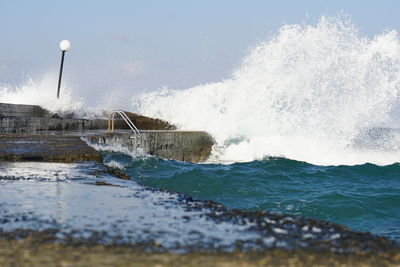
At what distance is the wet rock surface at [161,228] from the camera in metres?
2.77

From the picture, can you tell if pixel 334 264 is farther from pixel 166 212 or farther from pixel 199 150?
pixel 199 150

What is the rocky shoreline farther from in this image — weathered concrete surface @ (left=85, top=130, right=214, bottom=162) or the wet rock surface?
weathered concrete surface @ (left=85, top=130, right=214, bottom=162)

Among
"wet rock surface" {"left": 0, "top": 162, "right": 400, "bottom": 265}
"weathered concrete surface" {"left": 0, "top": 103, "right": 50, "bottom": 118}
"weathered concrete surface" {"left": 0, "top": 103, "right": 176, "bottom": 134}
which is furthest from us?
"weathered concrete surface" {"left": 0, "top": 103, "right": 50, "bottom": 118}

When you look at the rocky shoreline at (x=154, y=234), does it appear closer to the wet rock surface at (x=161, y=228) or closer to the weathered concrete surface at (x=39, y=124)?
the wet rock surface at (x=161, y=228)

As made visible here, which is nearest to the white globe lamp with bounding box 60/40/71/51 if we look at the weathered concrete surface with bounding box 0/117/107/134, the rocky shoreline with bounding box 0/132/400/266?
the weathered concrete surface with bounding box 0/117/107/134

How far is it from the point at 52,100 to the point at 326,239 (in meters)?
14.7

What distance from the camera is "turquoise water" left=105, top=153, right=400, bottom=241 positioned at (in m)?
7.65

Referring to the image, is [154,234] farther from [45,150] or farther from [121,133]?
[121,133]

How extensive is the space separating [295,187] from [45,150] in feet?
12.8

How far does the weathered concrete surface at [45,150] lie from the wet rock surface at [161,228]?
2.46 m

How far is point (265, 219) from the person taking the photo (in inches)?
140

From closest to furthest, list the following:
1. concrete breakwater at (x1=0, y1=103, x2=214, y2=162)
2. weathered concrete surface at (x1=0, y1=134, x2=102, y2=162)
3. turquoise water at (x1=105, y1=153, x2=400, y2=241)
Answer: weathered concrete surface at (x1=0, y1=134, x2=102, y2=162) → turquoise water at (x1=105, y1=153, x2=400, y2=241) → concrete breakwater at (x1=0, y1=103, x2=214, y2=162)

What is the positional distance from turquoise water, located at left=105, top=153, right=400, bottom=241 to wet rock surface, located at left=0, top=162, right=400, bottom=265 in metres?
3.35

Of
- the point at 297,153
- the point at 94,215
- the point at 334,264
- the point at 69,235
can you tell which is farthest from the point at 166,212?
the point at 297,153
